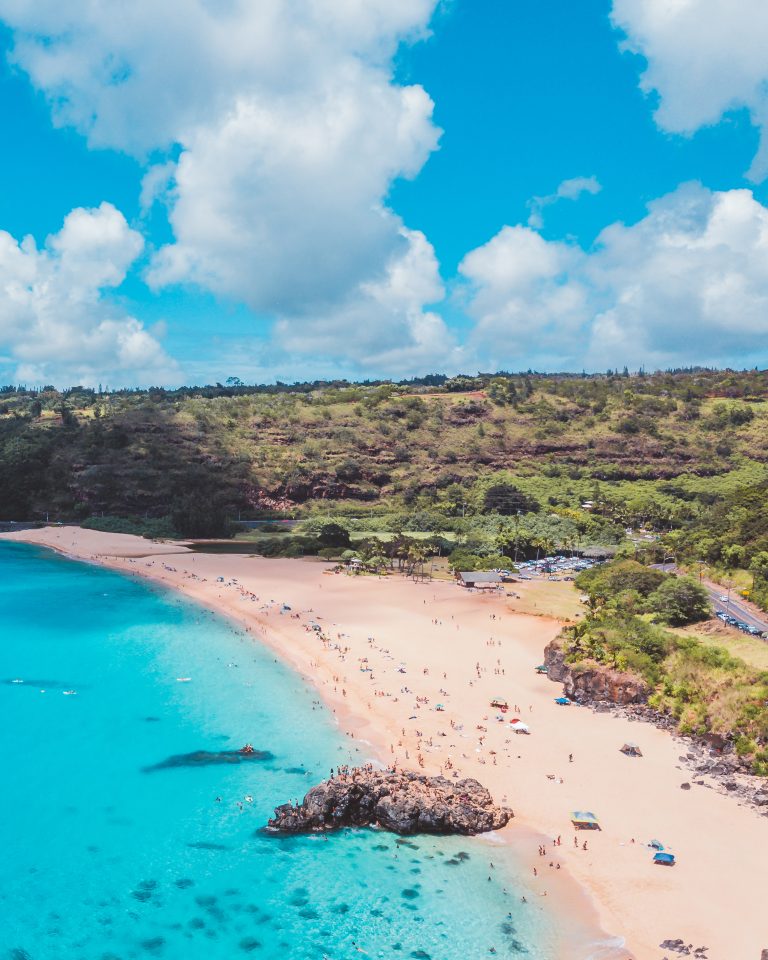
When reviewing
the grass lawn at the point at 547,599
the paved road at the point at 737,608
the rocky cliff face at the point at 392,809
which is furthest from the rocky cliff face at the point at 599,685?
the grass lawn at the point at 547,599

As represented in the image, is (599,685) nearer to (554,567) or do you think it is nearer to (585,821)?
(585,821)

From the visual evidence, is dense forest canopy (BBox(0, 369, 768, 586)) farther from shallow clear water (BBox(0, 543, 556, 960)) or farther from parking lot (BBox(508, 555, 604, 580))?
shallow clear water (BBox(0, 543, 556, 960))

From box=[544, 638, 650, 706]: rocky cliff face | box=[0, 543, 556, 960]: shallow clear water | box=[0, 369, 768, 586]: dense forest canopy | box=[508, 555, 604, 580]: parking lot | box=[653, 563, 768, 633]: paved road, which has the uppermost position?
box=[0, 369, 768, 586]: dense forest canopy

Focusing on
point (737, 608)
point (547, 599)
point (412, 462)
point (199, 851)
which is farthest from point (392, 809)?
point (412, 462)

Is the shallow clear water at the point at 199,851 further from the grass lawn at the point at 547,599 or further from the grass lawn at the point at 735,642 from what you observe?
the grass lawn at the point at 547,599

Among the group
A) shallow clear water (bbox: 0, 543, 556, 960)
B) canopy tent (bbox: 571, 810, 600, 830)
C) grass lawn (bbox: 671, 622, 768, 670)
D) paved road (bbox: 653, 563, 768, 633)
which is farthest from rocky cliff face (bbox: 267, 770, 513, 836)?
paved road (bbox: 653, 563, 768, 633)

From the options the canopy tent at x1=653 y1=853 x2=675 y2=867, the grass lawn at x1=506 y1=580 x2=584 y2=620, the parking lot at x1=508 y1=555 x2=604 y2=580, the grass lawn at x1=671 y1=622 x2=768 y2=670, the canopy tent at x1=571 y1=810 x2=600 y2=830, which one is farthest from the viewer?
the parking lot at x1=508 y1=555 x2=604 y2=580

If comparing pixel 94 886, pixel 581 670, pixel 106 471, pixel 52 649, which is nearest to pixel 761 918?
pixel 581 670
